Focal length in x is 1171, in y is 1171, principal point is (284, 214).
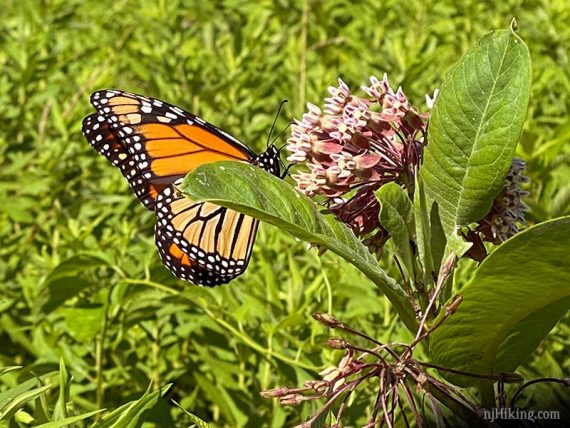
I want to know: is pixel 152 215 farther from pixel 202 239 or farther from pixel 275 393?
pixel 275 393

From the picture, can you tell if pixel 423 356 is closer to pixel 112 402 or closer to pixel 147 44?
pixel 112 402

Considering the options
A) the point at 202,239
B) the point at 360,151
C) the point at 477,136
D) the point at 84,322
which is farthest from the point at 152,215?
the point at 477,136

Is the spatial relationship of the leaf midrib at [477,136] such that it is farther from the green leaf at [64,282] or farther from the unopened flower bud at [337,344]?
the green leaf at [64,282]

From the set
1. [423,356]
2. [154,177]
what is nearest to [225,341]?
[154,177]

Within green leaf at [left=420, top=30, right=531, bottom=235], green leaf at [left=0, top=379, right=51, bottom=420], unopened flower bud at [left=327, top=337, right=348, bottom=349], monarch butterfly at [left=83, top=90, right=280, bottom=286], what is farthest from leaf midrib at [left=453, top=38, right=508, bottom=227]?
monarch butterfly at [left=83, top=90, right=280, bottom=286]

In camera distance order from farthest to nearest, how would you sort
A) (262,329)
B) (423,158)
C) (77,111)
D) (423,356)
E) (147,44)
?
(147,44)
(77,111)
(262,329)
(423,356)
(423,158)

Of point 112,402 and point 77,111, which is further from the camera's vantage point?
point 77,111
